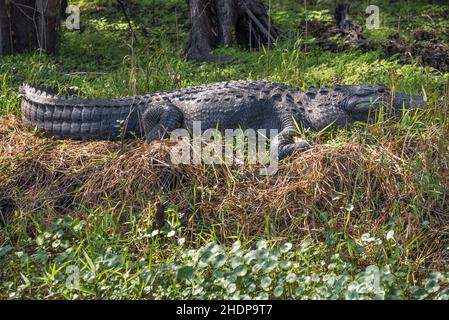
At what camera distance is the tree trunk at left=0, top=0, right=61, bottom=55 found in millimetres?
10266

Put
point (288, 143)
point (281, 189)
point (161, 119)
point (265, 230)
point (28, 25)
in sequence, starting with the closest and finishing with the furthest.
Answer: point (265, 230) < point (281, 189) < point (288, 143) < point (161, 119) < point (28, 25)

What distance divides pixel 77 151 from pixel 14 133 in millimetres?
794

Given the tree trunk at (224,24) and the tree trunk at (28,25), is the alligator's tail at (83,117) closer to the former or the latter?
the tree trunk at (28,25)

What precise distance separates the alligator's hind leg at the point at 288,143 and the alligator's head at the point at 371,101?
1.79 feet

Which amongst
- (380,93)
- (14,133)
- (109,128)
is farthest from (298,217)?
(14,133)

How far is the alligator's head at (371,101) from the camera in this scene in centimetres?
687

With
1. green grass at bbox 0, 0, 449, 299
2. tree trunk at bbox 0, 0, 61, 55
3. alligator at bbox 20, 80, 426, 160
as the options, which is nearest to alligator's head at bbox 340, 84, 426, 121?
alligator at bbox 20, 80, 426, 160

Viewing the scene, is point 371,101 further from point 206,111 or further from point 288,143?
point 206,111

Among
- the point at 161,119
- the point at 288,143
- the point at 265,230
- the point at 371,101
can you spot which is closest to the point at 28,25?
the point at 161,119

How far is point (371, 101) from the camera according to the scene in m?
6.86

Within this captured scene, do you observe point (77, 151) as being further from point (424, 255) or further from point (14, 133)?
point (424, 255)

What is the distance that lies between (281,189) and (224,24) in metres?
5.14

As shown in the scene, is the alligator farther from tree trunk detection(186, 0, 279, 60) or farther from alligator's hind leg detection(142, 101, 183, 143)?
tree trunk detection(186, 0, 279, 60)

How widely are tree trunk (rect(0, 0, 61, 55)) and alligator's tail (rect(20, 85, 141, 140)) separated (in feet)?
9.86
